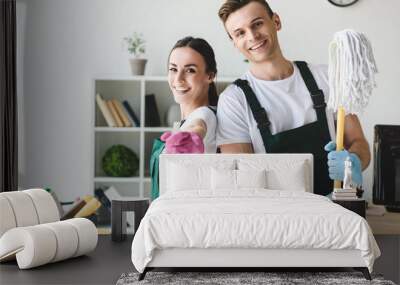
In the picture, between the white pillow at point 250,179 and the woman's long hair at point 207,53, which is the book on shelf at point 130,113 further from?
the white pillow at point 250,179

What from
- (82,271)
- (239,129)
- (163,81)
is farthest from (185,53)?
(82,271)

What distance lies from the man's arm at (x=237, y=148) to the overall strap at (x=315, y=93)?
24.0 inches

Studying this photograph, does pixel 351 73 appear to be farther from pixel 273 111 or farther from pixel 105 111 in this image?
pixel 105 111

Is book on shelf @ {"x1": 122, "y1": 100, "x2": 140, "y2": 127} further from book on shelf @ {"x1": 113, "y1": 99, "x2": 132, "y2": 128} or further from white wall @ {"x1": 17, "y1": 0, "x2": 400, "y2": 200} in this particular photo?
white wall @ {"x1": 17, "y1": 0, "x2": 400, "y2": 200}

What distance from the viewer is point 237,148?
6.29 metres

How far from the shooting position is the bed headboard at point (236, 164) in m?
5.71

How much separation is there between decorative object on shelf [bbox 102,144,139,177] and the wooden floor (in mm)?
1267

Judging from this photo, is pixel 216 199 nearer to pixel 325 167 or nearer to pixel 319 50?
pixel 325 167

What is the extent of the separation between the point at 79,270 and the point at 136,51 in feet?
8.40

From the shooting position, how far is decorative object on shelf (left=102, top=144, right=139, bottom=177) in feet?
22.2

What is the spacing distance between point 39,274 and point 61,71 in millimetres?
2644

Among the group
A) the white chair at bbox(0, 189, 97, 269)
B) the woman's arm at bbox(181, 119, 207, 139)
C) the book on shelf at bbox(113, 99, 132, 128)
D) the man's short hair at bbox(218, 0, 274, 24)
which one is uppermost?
the man's short hair at bbox(218, 0, 274, 24)

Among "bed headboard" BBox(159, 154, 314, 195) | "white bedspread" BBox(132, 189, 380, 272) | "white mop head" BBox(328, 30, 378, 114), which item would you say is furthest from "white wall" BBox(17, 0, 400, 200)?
"white bedspread" BBox(132, 189, 380, 272)

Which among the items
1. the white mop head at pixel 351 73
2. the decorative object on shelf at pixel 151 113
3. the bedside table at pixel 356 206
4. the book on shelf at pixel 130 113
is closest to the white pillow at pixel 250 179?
the bedside table at pixel 356 206
